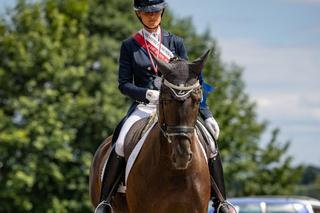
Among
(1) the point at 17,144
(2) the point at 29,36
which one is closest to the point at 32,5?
(2) the point at 29,36

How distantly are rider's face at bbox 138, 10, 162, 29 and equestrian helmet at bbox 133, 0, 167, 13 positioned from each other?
0.10 metres

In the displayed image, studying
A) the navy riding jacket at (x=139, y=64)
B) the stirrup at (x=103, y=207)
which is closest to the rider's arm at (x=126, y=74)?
the navy riding jacket at (x=139, y=64)

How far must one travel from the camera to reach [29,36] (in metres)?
49.1

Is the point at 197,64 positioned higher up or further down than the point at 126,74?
higher up

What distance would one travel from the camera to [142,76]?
12.1 meters

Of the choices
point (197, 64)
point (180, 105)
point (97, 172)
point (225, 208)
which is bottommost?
point (97, 172)

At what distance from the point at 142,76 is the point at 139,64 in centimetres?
15

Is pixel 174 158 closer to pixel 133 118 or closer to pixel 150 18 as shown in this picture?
pixel 133 118

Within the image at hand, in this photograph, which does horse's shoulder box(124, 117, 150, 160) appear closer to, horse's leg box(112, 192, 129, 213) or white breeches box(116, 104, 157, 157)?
white breeches box(116, 104, 157, 157)

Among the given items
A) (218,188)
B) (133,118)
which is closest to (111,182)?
(133,118)

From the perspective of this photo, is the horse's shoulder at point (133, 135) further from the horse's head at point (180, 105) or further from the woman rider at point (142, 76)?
the horse's head at point (180, 105)

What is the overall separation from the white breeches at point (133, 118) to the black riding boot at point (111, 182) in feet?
0.41

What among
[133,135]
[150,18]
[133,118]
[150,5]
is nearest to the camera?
[150,5]

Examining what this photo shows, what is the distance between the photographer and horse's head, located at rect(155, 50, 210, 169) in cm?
1004
